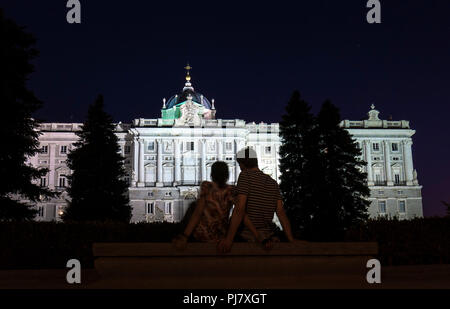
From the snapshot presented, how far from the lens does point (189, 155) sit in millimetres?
71375

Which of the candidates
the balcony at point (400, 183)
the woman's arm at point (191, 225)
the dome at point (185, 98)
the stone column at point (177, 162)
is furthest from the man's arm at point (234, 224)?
the balcony at point (400, 183)

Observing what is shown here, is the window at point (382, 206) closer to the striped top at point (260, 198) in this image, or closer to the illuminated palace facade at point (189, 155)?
the illuminated palace facade at point (189, 155)

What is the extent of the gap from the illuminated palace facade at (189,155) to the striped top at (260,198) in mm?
60945

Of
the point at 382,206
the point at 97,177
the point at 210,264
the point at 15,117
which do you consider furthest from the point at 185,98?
the point at 210,264

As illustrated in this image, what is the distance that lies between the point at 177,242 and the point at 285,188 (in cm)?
3689

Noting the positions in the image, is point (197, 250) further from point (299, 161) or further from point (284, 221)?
point (299, 161)

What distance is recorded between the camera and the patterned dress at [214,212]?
265 inches

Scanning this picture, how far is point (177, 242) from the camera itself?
21.0 feet

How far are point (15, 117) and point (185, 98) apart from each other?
56.5 m

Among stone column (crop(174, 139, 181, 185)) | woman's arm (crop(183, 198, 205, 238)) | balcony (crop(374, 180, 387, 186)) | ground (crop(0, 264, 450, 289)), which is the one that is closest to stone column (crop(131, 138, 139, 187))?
stone column (crop(174, 139, 181, 185))

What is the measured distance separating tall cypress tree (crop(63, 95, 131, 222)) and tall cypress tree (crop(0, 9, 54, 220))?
18.1 m
